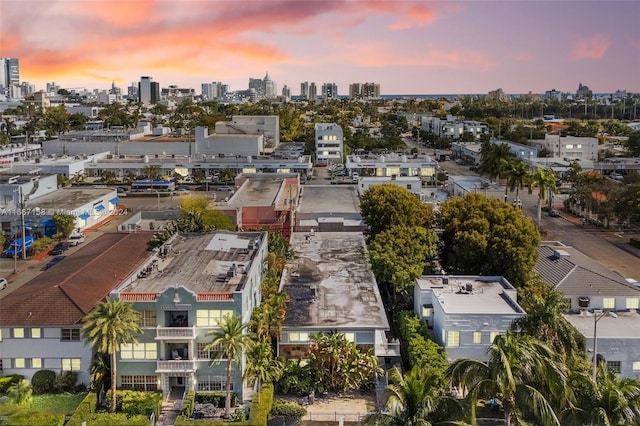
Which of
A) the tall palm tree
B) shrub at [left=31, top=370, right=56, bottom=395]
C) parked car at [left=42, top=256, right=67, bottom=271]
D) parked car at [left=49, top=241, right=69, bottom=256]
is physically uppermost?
the tall palm tree

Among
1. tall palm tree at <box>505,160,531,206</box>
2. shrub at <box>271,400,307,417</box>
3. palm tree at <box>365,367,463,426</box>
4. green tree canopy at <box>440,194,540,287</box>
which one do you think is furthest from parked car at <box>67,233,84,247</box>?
palm tree at <box>365,367,463,426</box>

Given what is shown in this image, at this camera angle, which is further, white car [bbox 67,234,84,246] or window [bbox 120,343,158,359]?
white car [bbox 67,234,84,246]

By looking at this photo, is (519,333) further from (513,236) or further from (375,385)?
(513,236)

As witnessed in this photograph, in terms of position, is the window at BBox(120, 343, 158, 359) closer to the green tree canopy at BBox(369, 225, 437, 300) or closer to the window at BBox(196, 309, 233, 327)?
the window at BBox(196, 309, 233, 327)

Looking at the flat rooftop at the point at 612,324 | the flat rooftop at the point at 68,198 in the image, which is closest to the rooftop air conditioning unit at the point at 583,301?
the flat rooftop at the point at 612,324

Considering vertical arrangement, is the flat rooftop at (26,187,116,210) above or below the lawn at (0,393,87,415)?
above

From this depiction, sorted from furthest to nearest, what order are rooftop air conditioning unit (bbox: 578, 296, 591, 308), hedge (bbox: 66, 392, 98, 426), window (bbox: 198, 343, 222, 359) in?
rooftop air conditioning unit (bbox: 578, 296, 591, 308), window (bbox: 198, 343, 222, 359), hedge (bbox: 66, 392, 98, 426)

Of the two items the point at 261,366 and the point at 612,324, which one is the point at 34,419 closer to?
the point at 261,366

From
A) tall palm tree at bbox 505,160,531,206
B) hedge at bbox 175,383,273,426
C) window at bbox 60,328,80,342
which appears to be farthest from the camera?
tall palm tree at bbox 505,160,531,206

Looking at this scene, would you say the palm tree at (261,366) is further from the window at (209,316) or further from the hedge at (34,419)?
the hedge at (34,419)
